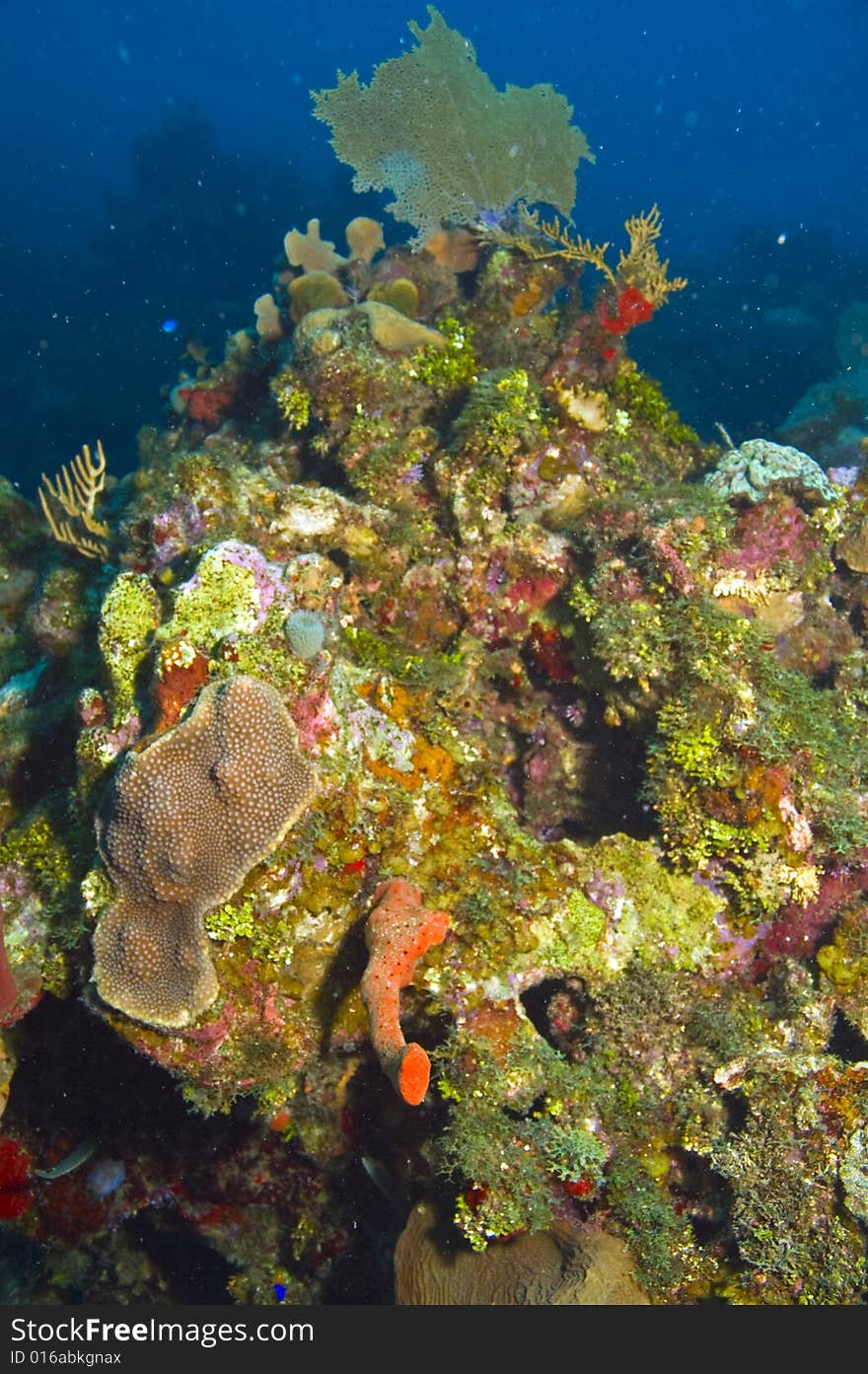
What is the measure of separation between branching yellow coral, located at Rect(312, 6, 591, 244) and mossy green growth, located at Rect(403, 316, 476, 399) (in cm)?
389

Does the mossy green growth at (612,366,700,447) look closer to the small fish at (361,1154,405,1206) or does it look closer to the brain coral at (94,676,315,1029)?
the brain coral at (94,676,315,1029)

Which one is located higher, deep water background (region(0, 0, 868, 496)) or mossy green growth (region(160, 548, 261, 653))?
deep water background (region(0, 0, 868, 496))

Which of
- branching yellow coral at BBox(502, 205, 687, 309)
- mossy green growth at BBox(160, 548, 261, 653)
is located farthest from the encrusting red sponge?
branching yellow coral at BBox(502, 205, 687, 309)

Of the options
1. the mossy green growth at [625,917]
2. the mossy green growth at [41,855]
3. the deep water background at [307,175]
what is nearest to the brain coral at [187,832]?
the mossy green growth at [41,855]

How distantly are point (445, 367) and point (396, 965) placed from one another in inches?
233

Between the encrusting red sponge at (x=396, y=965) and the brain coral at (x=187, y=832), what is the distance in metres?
0.82

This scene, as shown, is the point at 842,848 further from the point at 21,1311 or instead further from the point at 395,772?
the point at 21,1311

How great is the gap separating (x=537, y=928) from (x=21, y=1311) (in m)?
3.84

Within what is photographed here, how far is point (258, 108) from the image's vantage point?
6397cm

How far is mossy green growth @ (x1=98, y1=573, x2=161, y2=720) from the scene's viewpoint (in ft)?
15.9

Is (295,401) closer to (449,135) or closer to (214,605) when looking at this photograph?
(214,605)

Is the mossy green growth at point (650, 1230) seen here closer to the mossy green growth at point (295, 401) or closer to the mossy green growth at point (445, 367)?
the mossy green growth at point (445, 367)

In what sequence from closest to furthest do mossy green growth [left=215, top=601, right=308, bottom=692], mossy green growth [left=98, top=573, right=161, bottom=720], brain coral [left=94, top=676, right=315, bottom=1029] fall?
brain coral [left=94, top=676, right=315, bottom=1029], mossy green growth [left=215, top=601, right=308, bottom=692], mossy green growth [left=98, top=573, right=161, bottom=720]

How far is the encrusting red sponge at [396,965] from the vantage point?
389cm
